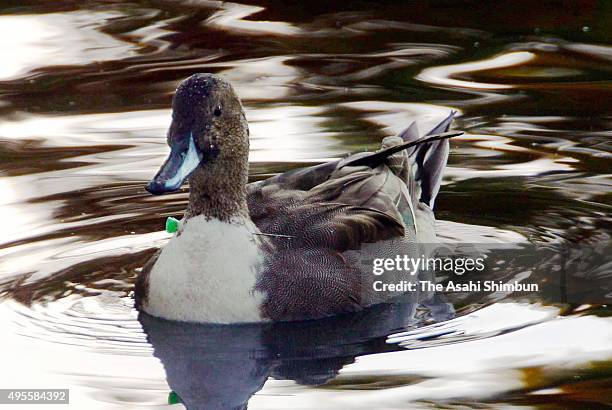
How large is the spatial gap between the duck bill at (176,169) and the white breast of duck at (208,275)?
0.33 m

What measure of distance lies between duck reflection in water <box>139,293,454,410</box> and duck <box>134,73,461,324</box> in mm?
63

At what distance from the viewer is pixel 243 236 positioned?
608 centimetres

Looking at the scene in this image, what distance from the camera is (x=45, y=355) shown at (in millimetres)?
5730

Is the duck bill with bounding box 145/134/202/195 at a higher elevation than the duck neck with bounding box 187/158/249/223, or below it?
higher

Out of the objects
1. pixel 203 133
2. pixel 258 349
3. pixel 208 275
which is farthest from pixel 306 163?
pixel 258 349

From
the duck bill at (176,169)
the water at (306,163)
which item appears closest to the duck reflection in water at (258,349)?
the water at (306,163)

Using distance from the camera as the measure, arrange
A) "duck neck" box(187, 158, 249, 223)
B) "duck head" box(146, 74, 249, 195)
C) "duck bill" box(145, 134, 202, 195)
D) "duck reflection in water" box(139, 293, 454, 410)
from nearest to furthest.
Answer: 1. "duck reflection in water" box(139, 293, 454, 410)
2. "duck bill" box(145, 134, 202, 195)
3. "duck head" box(146, 74, 249, 195)
4. "duck neck" box(187, 158, 249, 223)

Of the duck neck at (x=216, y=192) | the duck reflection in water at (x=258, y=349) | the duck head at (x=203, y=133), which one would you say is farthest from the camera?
the duck neck at (x=216, y=192)

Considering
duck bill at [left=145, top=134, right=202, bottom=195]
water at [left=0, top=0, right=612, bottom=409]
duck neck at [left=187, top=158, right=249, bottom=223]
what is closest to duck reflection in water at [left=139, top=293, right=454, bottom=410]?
water at [left=0, top=0, right=612, bottom=409]

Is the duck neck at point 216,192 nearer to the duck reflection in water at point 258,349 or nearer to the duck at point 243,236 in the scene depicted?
the duck at point 243,236

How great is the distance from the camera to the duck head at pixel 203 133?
19.4 ft

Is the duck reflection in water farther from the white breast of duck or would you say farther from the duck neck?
the duck neck

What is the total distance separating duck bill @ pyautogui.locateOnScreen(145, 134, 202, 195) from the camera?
5715mm

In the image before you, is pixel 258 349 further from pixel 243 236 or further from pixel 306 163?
pixel 306 163
